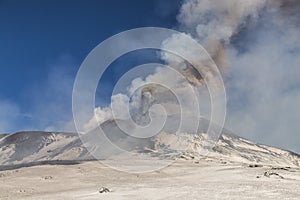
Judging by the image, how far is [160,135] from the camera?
10781 cm

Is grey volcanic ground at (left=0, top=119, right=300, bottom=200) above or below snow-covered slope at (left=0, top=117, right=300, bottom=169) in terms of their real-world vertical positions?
below

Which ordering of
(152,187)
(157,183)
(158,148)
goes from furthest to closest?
1. (158,148)
2. (157,183)
3. (152,187)

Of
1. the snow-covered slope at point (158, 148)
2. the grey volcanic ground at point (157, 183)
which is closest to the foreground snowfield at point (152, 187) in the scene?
the grey volcanic ground at point (157, 183)

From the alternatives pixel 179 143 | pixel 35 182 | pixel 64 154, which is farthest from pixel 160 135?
pixel 35 182

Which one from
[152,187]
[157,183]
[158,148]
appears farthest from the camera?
[158,148]

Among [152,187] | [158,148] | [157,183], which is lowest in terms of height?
[152,187]

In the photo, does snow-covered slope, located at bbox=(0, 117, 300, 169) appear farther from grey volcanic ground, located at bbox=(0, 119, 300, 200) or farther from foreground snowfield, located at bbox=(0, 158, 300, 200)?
foreground snowfield, located at bbox=(0, 158, 300, 200)

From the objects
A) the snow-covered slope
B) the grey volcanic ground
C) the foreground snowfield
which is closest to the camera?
the foreground snowfield

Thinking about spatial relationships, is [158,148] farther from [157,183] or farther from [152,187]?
[152,187]

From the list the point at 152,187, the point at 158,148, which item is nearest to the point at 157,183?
the point at 152,187

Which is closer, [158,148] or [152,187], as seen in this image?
[152,187]

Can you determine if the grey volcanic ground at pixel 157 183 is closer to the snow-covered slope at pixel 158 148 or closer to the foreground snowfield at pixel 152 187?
the foreground snowfield at pixel 152 187

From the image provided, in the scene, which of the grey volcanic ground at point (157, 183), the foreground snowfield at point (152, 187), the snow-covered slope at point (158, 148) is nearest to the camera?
the foreground snowfield at point (152, 187)

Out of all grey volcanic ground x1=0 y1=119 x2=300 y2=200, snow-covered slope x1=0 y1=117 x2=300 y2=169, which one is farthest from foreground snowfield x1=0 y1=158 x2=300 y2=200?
snow-covered slope x1=0 y1=117 x2=300 y2=169
